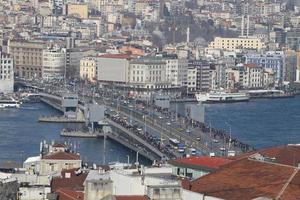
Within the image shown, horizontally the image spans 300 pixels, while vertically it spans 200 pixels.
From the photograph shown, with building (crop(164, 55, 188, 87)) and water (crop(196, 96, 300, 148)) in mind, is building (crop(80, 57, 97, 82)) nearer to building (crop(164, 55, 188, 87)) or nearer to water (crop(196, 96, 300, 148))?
building (crop(164, 55, 188, 87))

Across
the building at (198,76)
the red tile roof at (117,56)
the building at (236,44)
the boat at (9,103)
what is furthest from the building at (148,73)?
the building at (236,44)

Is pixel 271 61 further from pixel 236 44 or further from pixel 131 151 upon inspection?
pixel 131 151

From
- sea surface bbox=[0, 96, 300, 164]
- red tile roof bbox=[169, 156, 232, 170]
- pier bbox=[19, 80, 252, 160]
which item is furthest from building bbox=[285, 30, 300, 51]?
red tile roof bbox=[169, 156, 232, 170]

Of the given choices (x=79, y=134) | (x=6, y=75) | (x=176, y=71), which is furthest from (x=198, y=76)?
(x=79, y=134)

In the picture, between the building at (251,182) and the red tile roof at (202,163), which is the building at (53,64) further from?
the building at (251,182)

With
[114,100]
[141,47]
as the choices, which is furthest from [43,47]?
[114,100]
